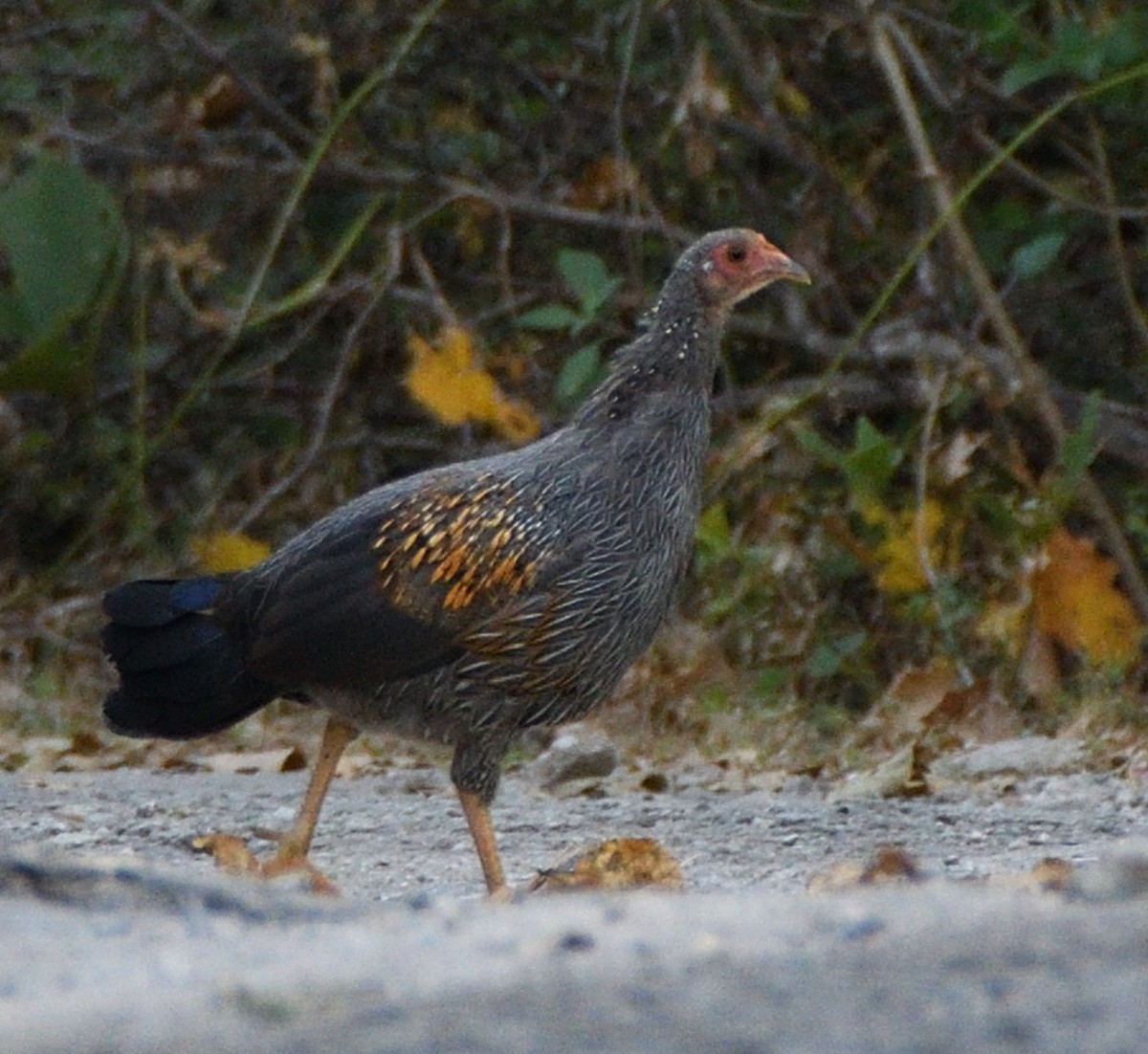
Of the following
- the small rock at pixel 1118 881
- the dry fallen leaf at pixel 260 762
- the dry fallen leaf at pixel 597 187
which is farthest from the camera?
the dry fallen leaf at pixel 597 187

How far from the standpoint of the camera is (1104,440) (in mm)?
8078

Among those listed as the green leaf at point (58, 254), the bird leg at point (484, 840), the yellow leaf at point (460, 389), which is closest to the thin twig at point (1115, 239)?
the yellow leaf at point (460, 389)

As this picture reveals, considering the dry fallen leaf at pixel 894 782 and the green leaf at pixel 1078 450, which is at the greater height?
the green leaf at pixel 1078 450

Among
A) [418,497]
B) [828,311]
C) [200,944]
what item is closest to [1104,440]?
[828,311]

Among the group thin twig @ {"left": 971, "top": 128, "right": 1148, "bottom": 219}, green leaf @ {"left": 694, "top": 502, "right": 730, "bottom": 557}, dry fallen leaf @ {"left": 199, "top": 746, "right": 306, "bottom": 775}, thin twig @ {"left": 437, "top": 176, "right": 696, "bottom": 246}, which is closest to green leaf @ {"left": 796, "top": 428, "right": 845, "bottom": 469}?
green leaf @ {"left": 694, "top": 502, "right": 730, "bottom": 557}

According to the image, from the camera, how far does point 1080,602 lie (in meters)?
7.62

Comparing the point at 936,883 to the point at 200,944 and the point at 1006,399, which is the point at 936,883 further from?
the point at 1006,399

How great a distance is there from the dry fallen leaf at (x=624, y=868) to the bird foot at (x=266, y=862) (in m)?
0.45

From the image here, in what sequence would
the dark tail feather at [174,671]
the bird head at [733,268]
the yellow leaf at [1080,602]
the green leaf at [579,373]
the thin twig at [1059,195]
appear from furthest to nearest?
the thin twig at [1059,195], the green leaf at [579,373], the yellow leaf at [1080,602], the bird head at [733,268], the dark tail feather at [174,671]

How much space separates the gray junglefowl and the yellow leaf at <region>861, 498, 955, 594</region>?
2325 millimetres

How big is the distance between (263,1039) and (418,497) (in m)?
3.15

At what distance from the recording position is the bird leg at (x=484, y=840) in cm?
498

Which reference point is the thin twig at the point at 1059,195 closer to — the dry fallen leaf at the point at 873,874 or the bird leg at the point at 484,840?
the bird leg at the point at 484,840

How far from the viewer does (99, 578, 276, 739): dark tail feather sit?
5.49 m
